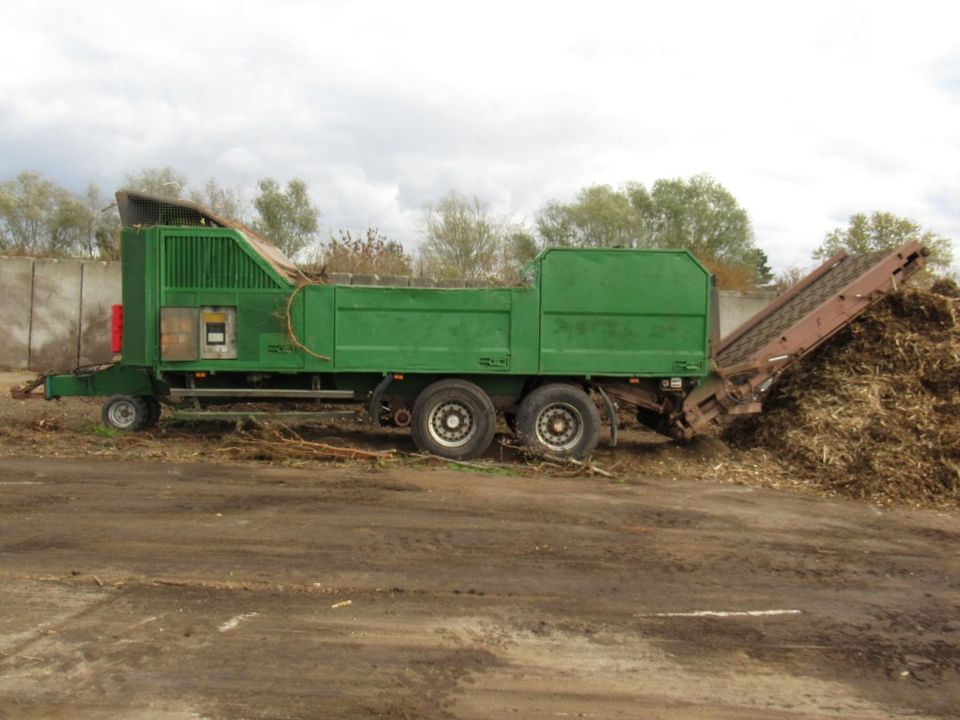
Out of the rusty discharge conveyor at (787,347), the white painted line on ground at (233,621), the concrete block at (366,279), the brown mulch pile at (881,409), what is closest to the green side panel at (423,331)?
the concrete block at (366,279)

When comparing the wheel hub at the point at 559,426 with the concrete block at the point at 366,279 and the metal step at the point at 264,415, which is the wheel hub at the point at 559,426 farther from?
the concrete block at the point at 366,279

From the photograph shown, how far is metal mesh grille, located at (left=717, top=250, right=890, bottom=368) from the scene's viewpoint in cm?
1090

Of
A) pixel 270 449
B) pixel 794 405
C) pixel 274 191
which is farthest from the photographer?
pixel 274 191

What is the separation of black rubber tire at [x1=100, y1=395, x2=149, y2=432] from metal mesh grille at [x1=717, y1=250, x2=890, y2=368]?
308 inches

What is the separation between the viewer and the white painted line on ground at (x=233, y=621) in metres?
4.49

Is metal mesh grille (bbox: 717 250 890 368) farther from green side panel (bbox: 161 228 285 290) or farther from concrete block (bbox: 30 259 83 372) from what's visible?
concrete block (bbox: 30 259 83 372)

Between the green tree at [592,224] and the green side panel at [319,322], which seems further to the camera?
the green tree at [592,224]

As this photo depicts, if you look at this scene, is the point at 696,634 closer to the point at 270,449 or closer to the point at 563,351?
the point at 563,351

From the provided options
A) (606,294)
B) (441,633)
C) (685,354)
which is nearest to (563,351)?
(606,294)

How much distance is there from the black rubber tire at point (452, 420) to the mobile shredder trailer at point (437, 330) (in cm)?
2

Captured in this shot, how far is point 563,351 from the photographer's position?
10.1 meters

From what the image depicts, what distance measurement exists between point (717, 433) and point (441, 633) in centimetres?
796

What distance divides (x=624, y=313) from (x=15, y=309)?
45.3ft

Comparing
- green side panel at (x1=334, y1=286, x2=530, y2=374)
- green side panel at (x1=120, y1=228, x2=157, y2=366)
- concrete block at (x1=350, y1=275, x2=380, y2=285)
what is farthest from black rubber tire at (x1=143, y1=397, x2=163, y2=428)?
concrete block at (x1=350, y1=275, x2=380, y2=285)
